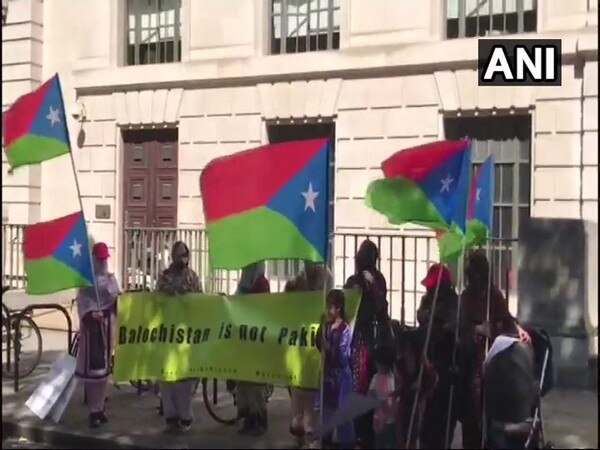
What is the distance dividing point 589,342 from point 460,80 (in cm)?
450

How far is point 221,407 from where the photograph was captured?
9.44m

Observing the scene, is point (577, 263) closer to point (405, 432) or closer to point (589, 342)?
point (589, 342)

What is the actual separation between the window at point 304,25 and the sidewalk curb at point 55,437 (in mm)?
8302

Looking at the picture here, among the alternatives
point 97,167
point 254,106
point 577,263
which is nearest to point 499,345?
point 577,263

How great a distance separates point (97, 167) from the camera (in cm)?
1719

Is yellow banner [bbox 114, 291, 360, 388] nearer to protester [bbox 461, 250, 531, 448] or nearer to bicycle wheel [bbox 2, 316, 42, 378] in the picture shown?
protester [bbox 461, 250, 531, 448]

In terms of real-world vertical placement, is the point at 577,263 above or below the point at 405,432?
above

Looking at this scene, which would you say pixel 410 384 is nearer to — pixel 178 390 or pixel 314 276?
pixel 314 276

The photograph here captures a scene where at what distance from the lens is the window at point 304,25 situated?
15.2 meters

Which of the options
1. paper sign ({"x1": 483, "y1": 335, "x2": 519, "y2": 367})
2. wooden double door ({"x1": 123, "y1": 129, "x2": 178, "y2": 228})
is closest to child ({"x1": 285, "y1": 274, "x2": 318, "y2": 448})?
paper sign ({"x1": 483, "y1": 335, "x2": 519, "y2": 367})

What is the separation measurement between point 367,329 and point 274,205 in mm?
1415

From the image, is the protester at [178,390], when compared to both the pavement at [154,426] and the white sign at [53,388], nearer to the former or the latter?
the pavement at [154,426]

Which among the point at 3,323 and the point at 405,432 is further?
the point at 3,323

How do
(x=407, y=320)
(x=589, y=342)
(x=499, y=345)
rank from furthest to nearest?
1. (x=407, y=320)
2. (x=589, y=342)
3. (x=499, y=345)
